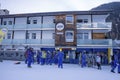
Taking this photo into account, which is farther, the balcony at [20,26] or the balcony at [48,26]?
the balcony at [20,26]

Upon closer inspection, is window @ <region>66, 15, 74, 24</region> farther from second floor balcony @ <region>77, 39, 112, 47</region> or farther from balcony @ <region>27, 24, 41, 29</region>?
balcony @ <region>27, 24, 41, 29</region>

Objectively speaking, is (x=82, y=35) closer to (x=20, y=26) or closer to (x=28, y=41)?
(x=28, y=41)

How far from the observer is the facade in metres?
32.0

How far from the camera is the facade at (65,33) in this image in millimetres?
32031

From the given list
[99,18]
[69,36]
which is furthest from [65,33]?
[99,18]

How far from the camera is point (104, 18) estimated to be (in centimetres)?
3303

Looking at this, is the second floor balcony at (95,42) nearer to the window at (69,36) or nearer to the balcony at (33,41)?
the window at (69,36)

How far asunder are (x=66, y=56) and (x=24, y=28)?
911 cm

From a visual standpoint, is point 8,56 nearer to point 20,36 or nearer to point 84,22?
point 20,36

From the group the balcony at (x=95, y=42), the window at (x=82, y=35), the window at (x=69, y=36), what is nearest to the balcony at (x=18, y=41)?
the window at (x=69, y=36)

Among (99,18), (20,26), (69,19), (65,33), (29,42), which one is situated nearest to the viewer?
(65,33)

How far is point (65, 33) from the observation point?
3291 cm

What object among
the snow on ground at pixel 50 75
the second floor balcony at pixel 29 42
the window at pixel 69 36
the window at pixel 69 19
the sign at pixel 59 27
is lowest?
the snow on ground at pixel 50 75

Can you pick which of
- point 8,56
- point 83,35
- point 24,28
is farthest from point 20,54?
point 83,35
